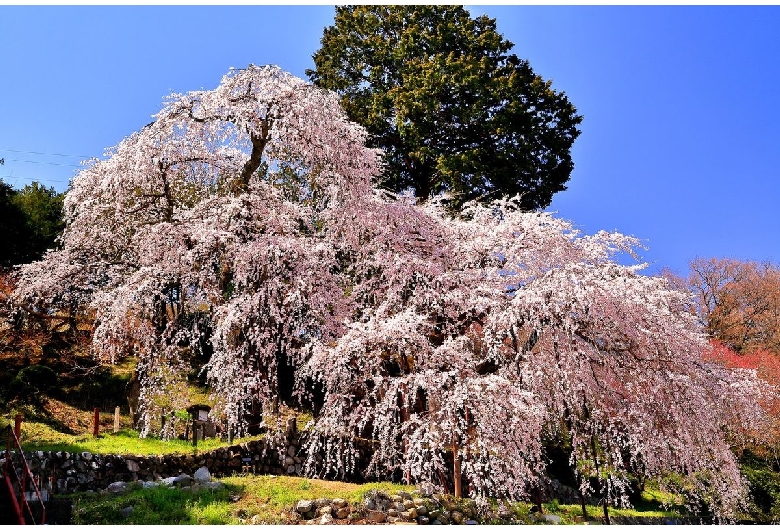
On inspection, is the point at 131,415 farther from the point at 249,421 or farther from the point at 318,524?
the point at 318,524

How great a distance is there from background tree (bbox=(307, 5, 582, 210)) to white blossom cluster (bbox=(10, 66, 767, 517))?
275 inches

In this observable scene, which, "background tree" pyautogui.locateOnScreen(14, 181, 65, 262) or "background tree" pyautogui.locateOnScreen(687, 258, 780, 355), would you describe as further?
"background tree" pyautogui.locateOnScreen(687, 258, 780, 355)

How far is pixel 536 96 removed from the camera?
24.6 m

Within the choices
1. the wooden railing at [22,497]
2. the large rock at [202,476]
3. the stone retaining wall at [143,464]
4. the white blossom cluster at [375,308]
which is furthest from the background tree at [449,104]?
the wooden railing at [22,497]

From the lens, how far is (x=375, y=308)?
13.9 meters

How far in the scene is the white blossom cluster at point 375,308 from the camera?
436 inches

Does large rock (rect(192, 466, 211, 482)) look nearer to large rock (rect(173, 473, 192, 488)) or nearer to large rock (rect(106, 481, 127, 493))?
large rock (rect(173, 473, 192, 488))

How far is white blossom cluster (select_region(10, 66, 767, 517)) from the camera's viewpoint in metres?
11.1

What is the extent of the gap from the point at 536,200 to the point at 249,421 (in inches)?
590

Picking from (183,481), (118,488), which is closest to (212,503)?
(183,481)

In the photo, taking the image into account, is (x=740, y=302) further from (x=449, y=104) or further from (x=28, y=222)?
(x=28, y=222)

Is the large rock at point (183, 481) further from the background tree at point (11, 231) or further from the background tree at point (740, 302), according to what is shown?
the background tree at point (740, 302)

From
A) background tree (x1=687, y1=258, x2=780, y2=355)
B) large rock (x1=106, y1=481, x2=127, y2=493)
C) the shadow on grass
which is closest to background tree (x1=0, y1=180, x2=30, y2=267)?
large rock (x1=106, y1=481, x2=127, y2=493)

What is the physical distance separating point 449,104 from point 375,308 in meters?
12.1
